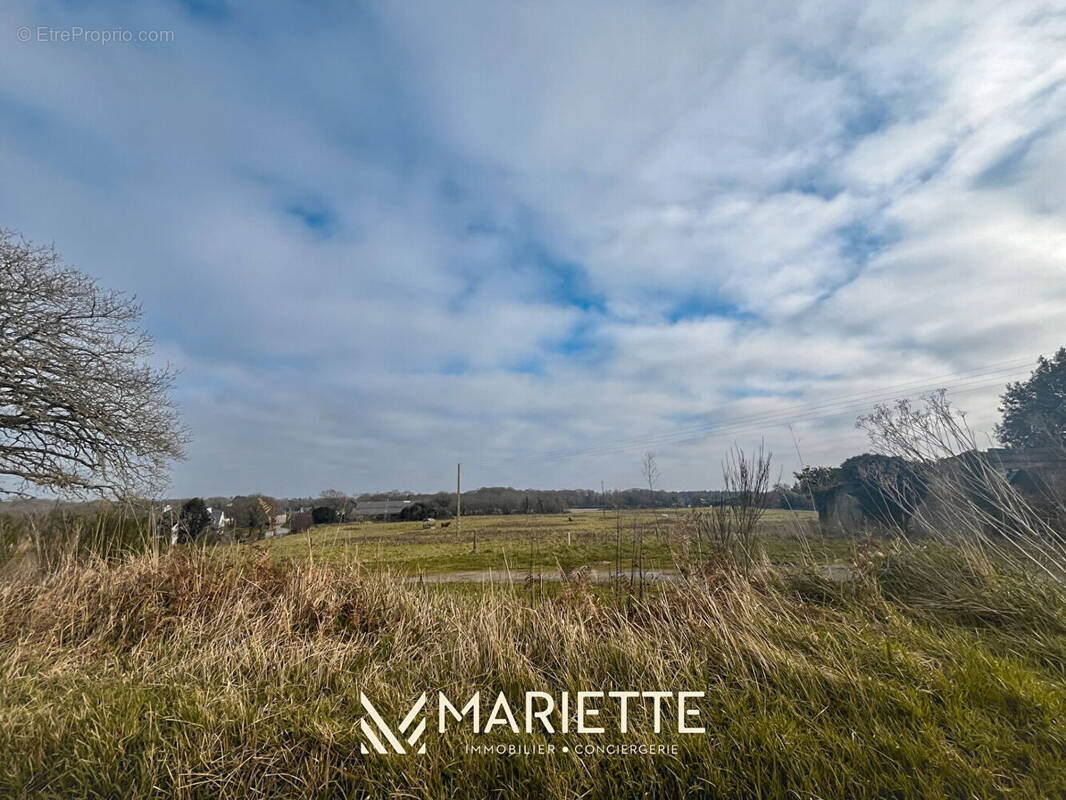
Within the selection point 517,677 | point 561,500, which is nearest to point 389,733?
point 517,677

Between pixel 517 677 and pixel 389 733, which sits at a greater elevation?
pixel 517 677

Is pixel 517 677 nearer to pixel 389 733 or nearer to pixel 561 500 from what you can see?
pixel 389 733

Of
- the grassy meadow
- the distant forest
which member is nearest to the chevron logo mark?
the grassy meadow

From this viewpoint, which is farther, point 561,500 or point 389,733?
point 561,500

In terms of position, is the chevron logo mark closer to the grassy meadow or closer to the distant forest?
the grassy meadow

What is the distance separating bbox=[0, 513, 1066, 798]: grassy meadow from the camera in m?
2.62

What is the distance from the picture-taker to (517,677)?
351 centimetres

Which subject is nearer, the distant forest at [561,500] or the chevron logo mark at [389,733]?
the chevron logo mark at [389,733]

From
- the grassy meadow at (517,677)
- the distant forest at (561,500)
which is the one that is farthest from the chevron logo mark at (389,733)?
the distant forest at (561,500)

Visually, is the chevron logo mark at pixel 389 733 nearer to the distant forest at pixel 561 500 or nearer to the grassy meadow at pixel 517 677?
the grassy meadow at pixel 517 677

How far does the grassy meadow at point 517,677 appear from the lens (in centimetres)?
262

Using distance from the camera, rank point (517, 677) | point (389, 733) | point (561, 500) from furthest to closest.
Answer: point (561, 500) < point (517, 677) < point (389, 733)

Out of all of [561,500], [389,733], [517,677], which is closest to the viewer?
[389,733]

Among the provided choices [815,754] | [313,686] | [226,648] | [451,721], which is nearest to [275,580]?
[226,648]
